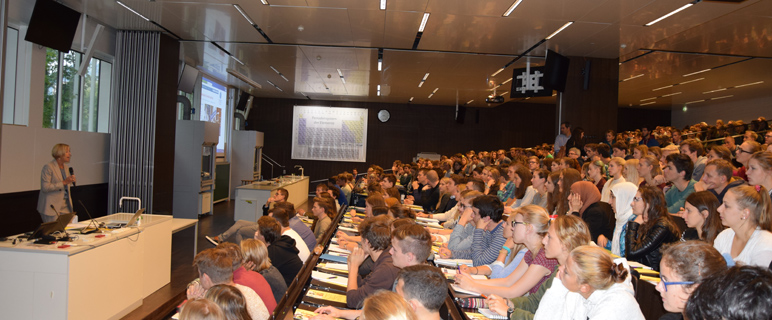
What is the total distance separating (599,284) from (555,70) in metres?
7.45

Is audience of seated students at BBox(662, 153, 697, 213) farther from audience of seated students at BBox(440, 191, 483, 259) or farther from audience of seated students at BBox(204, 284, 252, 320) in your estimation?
audience of seated students at BBox(204, 284, 252, 320)

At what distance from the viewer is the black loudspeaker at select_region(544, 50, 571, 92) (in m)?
9.17

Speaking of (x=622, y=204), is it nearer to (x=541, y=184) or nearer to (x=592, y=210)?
(x=592, y=210)

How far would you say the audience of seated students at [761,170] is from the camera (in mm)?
4246

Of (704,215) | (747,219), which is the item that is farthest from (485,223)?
(747,219)

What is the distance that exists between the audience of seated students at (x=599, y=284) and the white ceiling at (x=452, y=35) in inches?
184

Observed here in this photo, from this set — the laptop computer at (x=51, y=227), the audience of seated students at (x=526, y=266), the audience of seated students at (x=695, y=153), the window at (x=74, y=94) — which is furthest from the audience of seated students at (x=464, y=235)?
the window at (x=74, y=94)

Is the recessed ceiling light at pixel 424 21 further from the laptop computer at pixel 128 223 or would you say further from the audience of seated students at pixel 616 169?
the laptop computer at pixel 128 223

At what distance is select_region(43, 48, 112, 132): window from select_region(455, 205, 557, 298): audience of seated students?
7.44 m

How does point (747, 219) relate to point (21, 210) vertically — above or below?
above

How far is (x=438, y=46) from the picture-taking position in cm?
919

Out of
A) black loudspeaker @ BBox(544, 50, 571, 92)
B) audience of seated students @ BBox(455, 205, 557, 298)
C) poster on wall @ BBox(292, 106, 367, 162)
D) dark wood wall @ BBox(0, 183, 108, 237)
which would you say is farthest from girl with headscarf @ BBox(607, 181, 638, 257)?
poster on wall @ BBox(292, 106, 367, 162)

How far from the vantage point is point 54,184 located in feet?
20.8

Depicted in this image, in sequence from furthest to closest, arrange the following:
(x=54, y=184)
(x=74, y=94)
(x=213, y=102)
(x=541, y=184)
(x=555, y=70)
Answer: (x=213, y=102) < (x=555, y=70) < (x=74, y=94) < (x=54, y=184) < (x=541, y=184)
